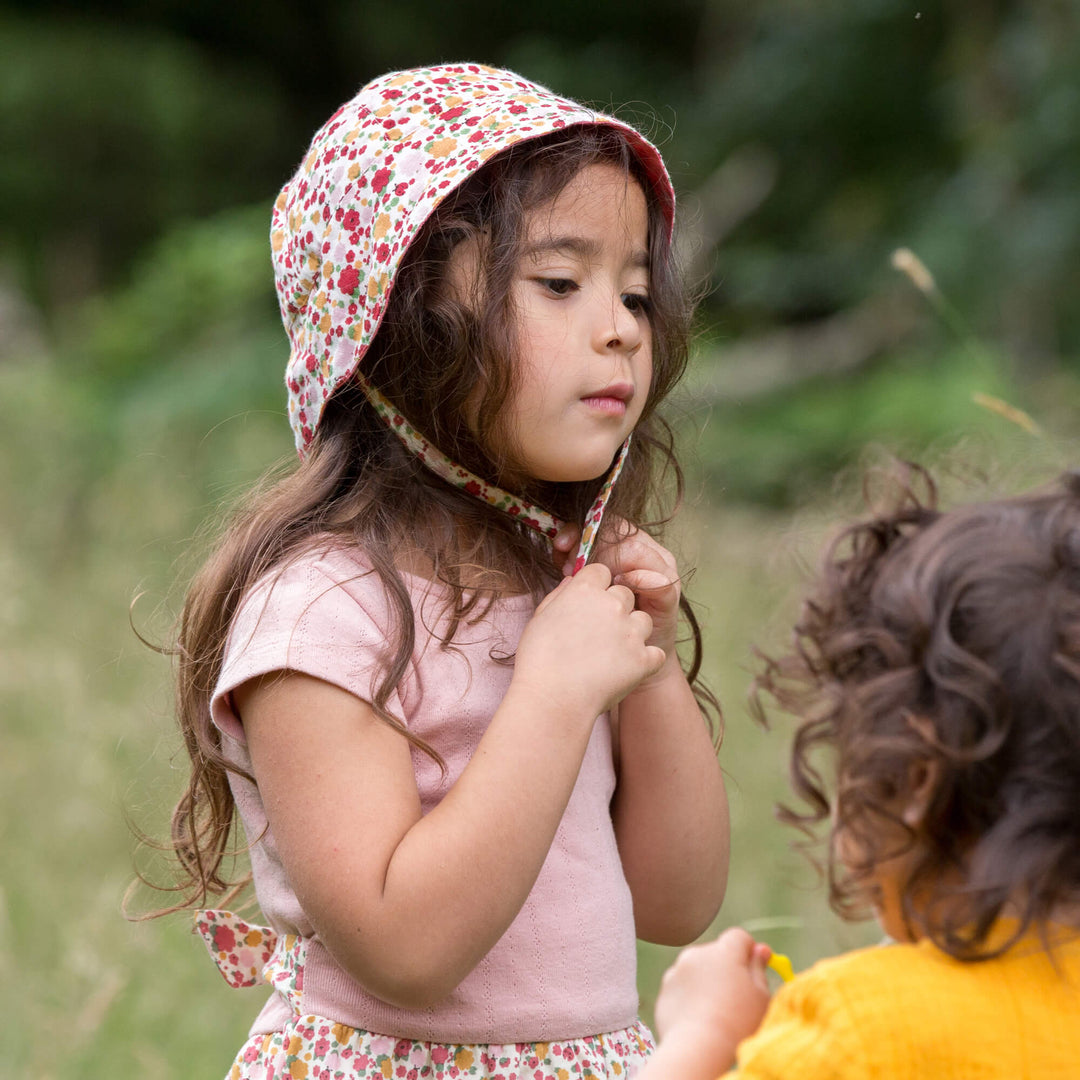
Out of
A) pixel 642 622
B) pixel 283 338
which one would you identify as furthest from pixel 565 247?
pixel 283 338

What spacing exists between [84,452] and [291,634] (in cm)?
449

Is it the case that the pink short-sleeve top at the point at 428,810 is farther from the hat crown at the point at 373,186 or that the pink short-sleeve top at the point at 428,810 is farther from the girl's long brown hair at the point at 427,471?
the hat crown at the point at 373,186

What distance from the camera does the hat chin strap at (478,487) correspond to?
155 cm

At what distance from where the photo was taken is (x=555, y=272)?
1.49m

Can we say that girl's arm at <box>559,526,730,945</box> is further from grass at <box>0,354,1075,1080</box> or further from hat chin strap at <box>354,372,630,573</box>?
grass at <box>0,354,1075,1080</box>

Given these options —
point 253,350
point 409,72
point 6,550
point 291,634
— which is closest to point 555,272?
point 409,72

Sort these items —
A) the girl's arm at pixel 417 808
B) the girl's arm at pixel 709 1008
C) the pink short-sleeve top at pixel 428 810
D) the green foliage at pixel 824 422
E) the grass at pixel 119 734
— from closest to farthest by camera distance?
the girl's arm at pixel 709 1008 < the girl's arm at pixel 417 808 < the pink short-sleeve top at pixel 428 810 < the grass at pixel 119 734 < the green foliage at pixel 824 422

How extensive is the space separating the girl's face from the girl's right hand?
0.13 metres

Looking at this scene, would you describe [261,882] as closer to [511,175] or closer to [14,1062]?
[511,175]

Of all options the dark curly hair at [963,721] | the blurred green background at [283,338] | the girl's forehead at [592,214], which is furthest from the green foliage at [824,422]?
the dark curly hair at [963,721]

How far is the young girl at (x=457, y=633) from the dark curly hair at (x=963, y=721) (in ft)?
0.97

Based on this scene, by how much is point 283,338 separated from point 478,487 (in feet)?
17.4

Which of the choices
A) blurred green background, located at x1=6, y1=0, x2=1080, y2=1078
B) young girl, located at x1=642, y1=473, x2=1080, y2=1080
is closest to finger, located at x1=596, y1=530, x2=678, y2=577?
blurred green background, located at x1=6, y1=0, x2=1080, y2=1078

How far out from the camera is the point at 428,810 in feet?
4.63
